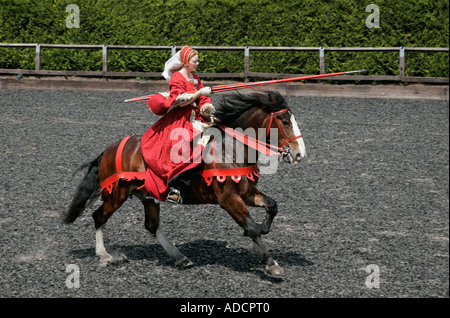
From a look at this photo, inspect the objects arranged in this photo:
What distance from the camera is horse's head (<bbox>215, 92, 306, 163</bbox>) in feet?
19.0

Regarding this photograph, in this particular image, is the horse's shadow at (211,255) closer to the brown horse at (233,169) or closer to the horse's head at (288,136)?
the brown horse at (233,169)

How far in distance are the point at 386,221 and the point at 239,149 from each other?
281 centimetres

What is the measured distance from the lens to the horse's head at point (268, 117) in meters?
5.80

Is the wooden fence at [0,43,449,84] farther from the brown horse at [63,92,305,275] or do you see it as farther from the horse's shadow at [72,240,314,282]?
the brown horse at [63,92,305,275]

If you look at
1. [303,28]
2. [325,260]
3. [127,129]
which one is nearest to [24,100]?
[127,129]

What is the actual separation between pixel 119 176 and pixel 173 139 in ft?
2.49

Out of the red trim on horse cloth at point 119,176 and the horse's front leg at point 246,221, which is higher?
the red trim on horse cloth at point 119,176

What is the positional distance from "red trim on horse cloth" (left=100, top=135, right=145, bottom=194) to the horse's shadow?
685mm

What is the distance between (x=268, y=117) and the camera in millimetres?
5945

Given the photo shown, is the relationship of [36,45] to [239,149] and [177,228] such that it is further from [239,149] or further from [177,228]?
[239,149]

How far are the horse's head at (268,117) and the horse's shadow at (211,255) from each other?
1253mm

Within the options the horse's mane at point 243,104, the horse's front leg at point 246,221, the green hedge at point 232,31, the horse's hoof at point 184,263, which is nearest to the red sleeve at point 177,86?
the horse's mane at point 243,104

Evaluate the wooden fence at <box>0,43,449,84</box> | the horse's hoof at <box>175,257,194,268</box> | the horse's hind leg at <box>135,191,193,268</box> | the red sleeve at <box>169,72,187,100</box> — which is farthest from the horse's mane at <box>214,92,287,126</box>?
the wooden fence at <box>0,43,449,84</box>

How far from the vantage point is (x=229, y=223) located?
7.97m
